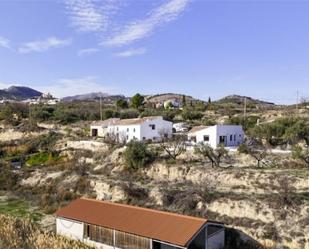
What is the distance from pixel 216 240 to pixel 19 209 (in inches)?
722

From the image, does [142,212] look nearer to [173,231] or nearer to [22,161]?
[173,231]

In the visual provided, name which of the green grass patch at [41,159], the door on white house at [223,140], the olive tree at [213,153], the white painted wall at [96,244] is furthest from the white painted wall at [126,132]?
the white painted wall at [96,244]

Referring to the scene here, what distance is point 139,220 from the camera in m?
22.2

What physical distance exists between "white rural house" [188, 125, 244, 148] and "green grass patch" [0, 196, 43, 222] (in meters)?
23.3

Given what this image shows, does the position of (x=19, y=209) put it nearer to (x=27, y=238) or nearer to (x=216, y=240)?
(x=27, y=238)

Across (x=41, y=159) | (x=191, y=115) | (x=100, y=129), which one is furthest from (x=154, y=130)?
(x=191, y=115)

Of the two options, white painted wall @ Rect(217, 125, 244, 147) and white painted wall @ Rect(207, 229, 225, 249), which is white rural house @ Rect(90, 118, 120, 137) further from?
white painted wall @ Rect(207, 229, 225, 249)

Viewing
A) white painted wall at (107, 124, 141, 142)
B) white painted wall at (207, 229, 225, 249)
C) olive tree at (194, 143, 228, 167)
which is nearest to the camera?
white painted wall at (207, 229, 225, 249)

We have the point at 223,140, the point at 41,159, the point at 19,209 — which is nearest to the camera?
the point at 19,209

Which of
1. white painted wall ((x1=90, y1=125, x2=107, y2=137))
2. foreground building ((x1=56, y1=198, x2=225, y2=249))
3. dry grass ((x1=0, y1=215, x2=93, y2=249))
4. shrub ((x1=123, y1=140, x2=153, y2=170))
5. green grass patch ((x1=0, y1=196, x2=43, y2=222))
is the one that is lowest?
green grass patch ((x1=0, y1=196, x2=43, y2=222))

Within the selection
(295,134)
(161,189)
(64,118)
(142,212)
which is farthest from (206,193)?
(64,118)

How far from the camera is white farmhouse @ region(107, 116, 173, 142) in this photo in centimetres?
5341

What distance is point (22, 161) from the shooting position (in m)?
51.6

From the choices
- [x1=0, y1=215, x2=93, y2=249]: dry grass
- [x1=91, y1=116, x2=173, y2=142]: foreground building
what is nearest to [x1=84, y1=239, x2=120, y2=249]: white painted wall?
[x1=0, y1=215, x2=93, y2=249]: dry grass
